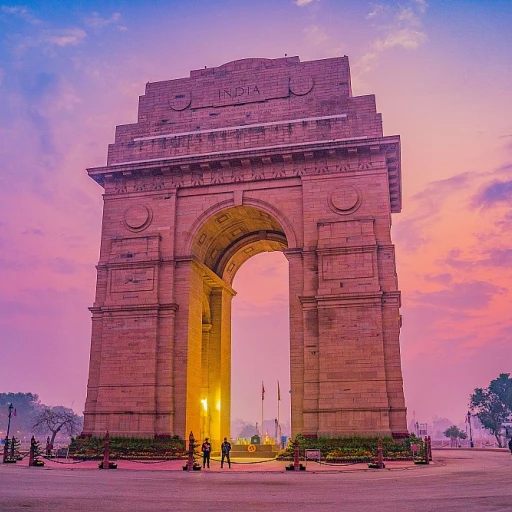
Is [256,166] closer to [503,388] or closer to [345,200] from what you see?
[345,200]

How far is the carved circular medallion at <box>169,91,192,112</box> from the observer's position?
1400 inches

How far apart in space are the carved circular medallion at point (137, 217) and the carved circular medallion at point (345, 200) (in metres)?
9.99

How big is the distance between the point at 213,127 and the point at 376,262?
12.2m

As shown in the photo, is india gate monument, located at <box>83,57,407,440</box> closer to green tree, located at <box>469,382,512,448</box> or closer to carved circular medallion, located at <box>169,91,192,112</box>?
carved circular medallion, located at <box>169,91,192,112</box>

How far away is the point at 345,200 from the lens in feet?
102

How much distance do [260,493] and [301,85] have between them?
25.3m

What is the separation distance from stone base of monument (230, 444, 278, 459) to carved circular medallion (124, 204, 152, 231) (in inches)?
561

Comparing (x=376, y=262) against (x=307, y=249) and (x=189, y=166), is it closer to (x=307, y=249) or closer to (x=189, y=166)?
(x=307, y=249)

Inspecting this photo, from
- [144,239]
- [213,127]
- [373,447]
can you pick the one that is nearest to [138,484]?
[373,447]

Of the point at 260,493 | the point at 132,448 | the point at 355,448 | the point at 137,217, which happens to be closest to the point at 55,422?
the point at 137,217

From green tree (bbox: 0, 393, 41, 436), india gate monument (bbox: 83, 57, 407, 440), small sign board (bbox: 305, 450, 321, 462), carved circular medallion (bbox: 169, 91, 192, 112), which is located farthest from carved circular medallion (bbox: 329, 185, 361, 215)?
green tree (bbox: 0, 393, 41, 436)

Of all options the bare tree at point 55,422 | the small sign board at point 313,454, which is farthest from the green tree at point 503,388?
the small sign board at point 313,454

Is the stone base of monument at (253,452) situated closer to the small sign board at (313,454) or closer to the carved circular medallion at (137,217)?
the small sign board at (313,454)

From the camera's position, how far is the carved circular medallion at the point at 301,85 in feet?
112
